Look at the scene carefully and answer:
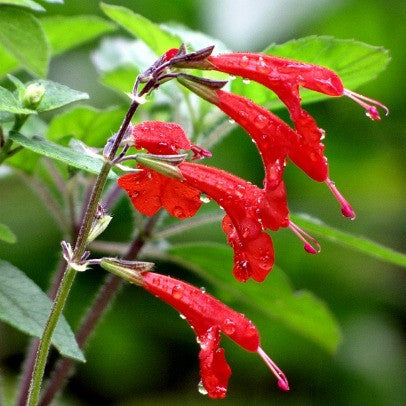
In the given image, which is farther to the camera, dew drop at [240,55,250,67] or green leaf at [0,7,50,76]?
green leaf at [0,7,50,76]

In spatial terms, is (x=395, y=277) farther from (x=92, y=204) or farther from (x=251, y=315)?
(x=92, y=204)

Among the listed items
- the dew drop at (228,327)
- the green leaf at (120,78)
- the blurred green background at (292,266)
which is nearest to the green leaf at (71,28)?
the green leaf at (120,78)

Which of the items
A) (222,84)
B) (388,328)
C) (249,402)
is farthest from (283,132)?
(388,328)

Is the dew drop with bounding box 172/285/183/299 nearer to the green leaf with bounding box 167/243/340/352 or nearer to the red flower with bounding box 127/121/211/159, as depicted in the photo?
the red flower with bounding box 127/121/211/159

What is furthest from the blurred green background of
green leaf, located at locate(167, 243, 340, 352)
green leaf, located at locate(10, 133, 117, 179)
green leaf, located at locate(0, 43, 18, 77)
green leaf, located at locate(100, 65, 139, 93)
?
green leaf, located at locate(10, 133, 117, 179)

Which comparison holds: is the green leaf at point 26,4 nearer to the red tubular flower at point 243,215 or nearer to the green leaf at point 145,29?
the green leaf at point 145,29

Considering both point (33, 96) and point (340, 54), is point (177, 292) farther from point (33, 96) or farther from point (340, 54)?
point (340, 54)
